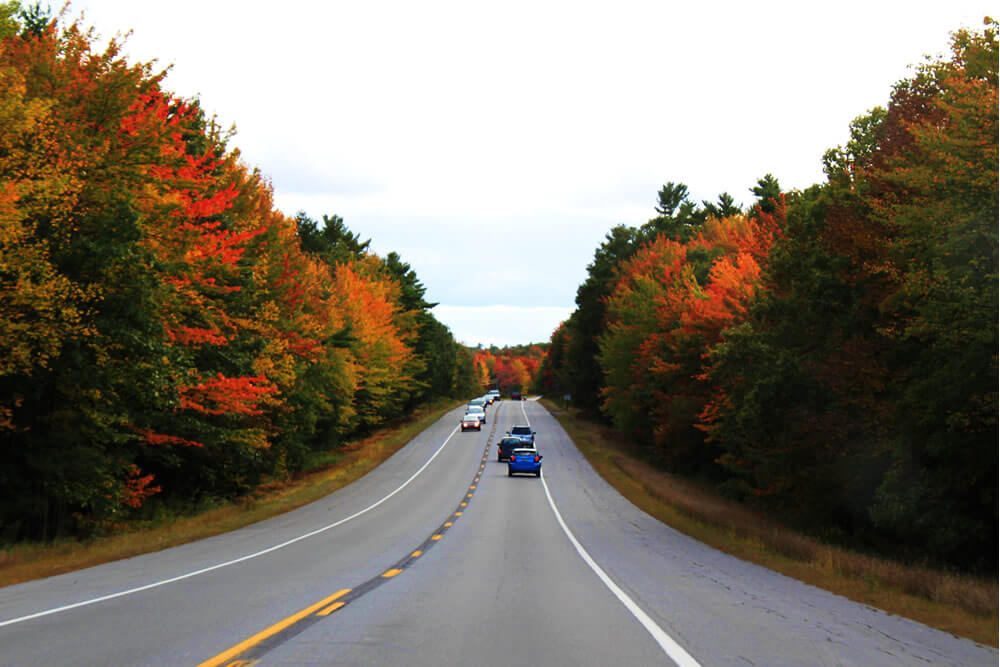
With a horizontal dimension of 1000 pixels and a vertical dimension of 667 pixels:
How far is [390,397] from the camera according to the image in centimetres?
7425

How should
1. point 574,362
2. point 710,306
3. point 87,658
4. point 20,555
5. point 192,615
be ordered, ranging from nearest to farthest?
point 87,658, point 192,615, point 20,555, point 710,306, point 574,362

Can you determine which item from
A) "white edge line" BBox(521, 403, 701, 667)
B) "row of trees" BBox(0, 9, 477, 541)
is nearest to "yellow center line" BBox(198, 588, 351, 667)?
"white edge line" BBox(521, 403, 701, 667)

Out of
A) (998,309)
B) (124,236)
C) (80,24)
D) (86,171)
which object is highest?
(80,24)

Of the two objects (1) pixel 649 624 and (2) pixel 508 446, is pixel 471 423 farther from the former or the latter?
(1) pixel 649 624

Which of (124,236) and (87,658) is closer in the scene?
(87,658)

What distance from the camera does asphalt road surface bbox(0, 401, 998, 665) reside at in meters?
6.34

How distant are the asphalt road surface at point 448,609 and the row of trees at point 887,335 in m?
6.20

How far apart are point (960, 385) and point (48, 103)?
19.4 m

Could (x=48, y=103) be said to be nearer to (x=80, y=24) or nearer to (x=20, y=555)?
(x=80, y=24)

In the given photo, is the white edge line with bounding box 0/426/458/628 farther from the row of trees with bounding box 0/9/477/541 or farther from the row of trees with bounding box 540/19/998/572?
the row of trees with bounding box 540/19/998/572

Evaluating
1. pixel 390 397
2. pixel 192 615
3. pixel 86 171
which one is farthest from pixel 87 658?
pixel 390 397

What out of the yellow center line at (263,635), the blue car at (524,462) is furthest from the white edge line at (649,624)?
the blue car at (524,462)

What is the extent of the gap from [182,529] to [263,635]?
47.6 feet

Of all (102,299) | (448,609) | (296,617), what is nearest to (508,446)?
(102,299)
